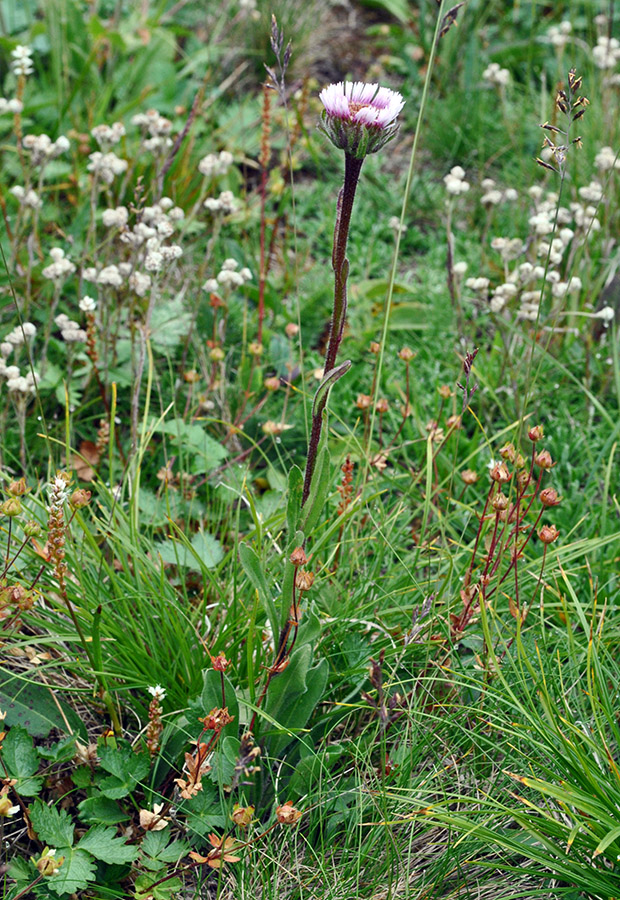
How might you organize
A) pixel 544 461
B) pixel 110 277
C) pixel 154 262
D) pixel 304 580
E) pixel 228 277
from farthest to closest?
pixel 228 277
pixel 110 277
pixel 154 262
pixel 544 461
pixel 304 580

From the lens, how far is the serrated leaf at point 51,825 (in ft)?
4.43

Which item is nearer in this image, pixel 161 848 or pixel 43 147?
pixel 161 848

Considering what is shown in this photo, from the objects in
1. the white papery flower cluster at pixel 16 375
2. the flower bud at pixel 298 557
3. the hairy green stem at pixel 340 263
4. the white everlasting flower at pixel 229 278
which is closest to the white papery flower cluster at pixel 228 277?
the white everlasting flower at pixel 229 278

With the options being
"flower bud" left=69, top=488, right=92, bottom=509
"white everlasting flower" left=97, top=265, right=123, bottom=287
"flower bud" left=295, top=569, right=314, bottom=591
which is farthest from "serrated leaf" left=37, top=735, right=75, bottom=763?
"white everlasting flower" left=97, top=265, right=123, bottom=287

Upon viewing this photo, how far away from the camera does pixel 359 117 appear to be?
1109mm

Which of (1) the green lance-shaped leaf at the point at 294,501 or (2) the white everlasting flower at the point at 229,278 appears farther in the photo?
(2) the white everlasting flower at the point at 229,278

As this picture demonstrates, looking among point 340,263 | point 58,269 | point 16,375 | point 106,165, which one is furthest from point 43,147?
point 340,263

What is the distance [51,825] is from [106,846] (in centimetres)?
9

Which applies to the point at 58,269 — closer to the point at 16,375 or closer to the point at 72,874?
the point at 16,375

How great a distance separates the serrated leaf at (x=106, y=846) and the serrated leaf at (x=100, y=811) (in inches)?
0.8

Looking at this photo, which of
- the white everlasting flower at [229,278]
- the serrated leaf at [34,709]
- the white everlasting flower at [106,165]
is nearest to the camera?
the serrated leaf at [34,709]

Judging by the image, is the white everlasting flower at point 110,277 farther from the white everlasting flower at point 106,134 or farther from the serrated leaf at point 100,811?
the serrated leaf at point 100,811

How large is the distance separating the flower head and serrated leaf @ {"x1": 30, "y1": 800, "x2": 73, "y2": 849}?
3.67 feet

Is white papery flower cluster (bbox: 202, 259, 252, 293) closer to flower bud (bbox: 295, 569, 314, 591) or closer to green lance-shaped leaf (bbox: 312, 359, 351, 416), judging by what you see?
green lance-shaped leaf (bbox: 312, 359, 351, 416)
